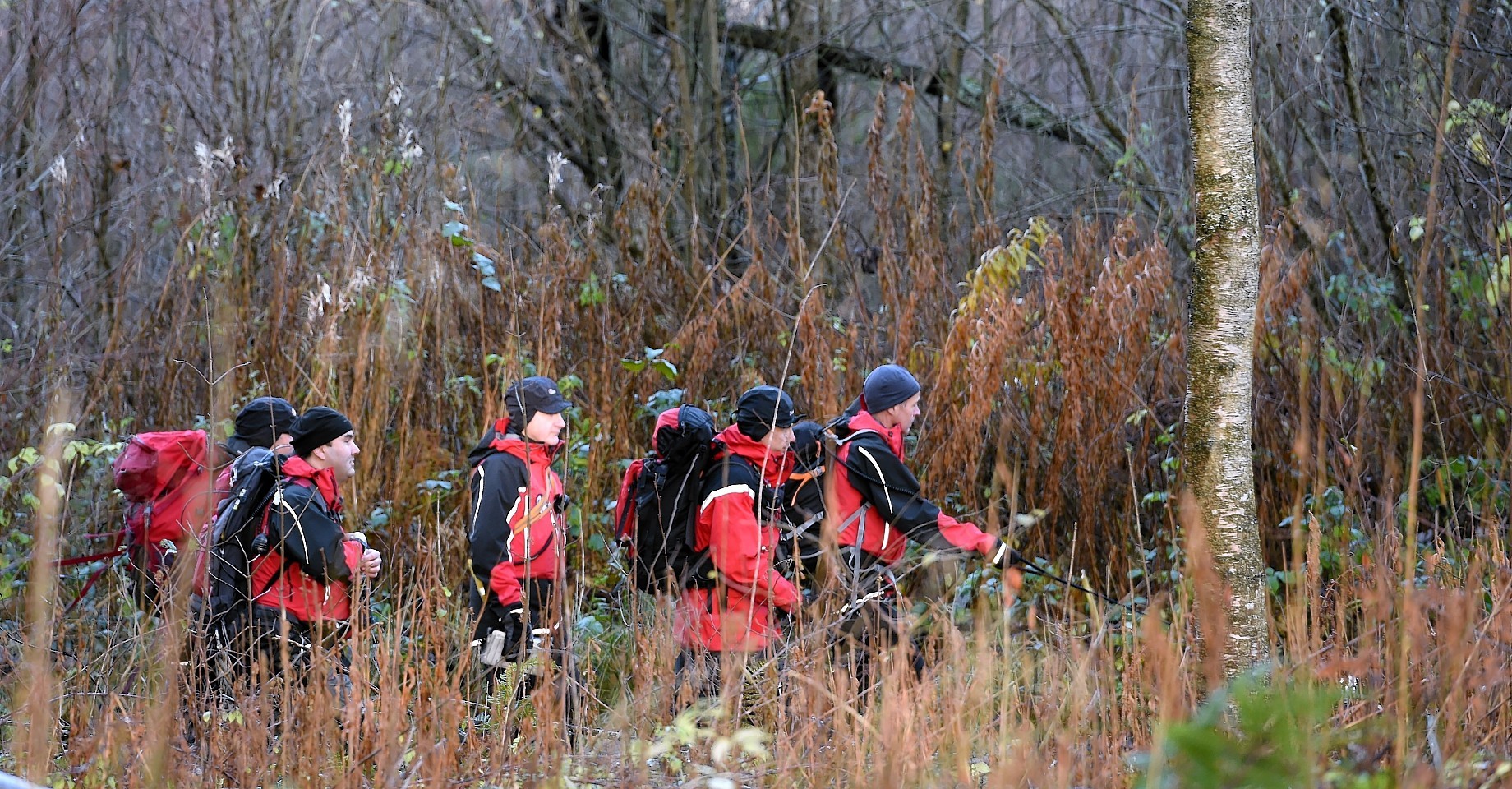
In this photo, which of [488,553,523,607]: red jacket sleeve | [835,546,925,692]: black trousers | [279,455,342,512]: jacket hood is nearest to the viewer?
[835,546,925,692]: black trousers

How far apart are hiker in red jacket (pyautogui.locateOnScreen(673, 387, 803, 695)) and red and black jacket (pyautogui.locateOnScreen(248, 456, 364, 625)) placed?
120 centimetres

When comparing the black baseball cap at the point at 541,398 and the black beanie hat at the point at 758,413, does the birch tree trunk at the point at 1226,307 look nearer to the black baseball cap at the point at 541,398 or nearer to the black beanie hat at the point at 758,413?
the black beanie hat at the point at 758,413

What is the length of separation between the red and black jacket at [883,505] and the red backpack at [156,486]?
2451 mm

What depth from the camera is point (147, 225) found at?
8.74 m

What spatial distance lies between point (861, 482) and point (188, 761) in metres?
2.52

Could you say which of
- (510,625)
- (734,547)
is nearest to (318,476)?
(510,625)

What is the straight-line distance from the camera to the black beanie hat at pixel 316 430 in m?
4.68

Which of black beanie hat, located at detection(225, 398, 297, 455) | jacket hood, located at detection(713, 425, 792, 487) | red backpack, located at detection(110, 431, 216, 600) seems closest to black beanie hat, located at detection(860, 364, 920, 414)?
jacket hood, located at detection(713, 425, 792, 487)

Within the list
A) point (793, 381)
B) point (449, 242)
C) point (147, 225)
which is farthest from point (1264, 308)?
point (147, 225)

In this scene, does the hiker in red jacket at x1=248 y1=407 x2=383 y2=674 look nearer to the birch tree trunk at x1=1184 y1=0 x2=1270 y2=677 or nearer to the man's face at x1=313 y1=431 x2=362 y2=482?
the man's face at x1=313 y1=431 x2=362 y2=482

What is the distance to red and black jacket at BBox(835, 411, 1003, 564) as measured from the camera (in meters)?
4.84

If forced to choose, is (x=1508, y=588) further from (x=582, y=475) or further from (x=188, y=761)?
(x=582, y=475)

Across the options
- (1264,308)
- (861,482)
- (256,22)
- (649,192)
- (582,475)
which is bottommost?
(582,475)

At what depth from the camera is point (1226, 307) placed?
3.44 m
